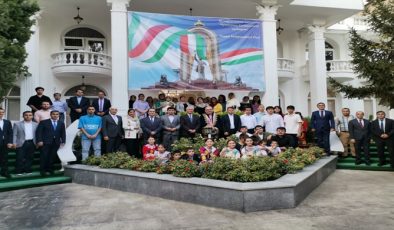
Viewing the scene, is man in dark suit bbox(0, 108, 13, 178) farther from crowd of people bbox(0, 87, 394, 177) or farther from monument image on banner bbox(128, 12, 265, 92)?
monument image on banner bbox(128, 12, 265, 92)

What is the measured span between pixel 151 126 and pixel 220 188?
409cm

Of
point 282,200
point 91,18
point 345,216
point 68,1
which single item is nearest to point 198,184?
point 282,200

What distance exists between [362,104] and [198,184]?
1758cm

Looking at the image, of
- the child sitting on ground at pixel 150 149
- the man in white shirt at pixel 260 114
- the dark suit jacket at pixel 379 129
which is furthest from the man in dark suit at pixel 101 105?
the dark suit jacket at pixel 379 129

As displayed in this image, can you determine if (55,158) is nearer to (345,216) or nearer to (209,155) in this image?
(209,155)

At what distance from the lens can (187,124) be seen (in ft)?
31.7

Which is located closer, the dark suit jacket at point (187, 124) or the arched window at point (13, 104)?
the dark suit jacket at point (187, 124)

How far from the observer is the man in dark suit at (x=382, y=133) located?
385 inches

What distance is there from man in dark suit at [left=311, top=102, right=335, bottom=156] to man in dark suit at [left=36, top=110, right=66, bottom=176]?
7.55 m

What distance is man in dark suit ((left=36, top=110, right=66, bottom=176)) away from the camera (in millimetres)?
8609

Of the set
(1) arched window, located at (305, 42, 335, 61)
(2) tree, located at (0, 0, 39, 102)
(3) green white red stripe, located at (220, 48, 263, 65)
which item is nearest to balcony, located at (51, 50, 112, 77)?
(3) green white red stripe, located at (220, 48, 263, 65)

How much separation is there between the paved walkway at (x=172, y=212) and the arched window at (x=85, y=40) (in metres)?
10.5

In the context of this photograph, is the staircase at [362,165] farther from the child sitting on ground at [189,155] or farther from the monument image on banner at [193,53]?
the child sitting on ground at [189,155]

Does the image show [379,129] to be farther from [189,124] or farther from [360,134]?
[189,124]
